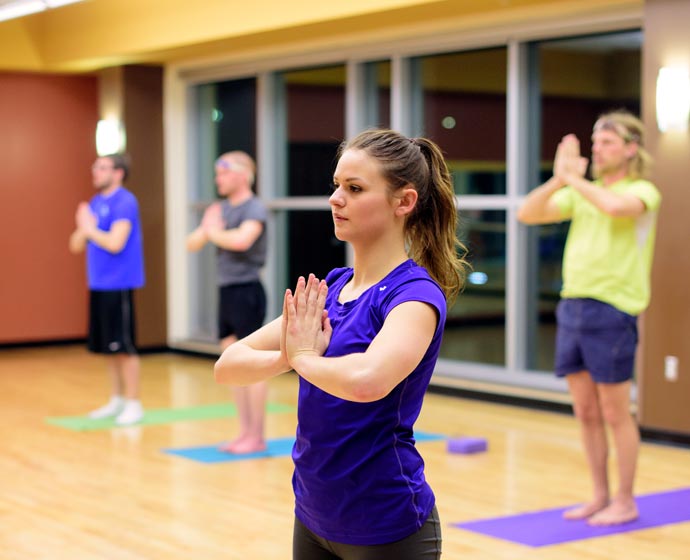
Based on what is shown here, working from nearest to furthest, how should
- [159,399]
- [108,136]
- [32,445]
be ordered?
[32,445] → [159,399] → [108,136]

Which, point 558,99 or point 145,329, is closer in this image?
point 558,99

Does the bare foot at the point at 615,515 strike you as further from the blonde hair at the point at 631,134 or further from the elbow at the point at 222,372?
the elbow at the point at 222,372

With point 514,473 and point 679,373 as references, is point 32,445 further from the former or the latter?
point 679,373

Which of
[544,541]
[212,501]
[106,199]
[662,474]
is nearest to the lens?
[544,541]

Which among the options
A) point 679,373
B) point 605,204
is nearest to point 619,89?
point 679,373

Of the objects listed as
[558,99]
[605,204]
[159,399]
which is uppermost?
[558,99]

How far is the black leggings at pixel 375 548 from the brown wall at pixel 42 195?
8.42 meters

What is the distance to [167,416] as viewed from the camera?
660 cm

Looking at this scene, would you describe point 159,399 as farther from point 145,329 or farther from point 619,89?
point 619,89

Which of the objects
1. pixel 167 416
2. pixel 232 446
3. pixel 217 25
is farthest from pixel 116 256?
pixel 217 25

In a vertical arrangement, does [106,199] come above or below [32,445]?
above

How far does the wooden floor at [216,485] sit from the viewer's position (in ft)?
12.8

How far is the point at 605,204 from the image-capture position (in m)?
3.98

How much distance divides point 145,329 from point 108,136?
65.1 inches
